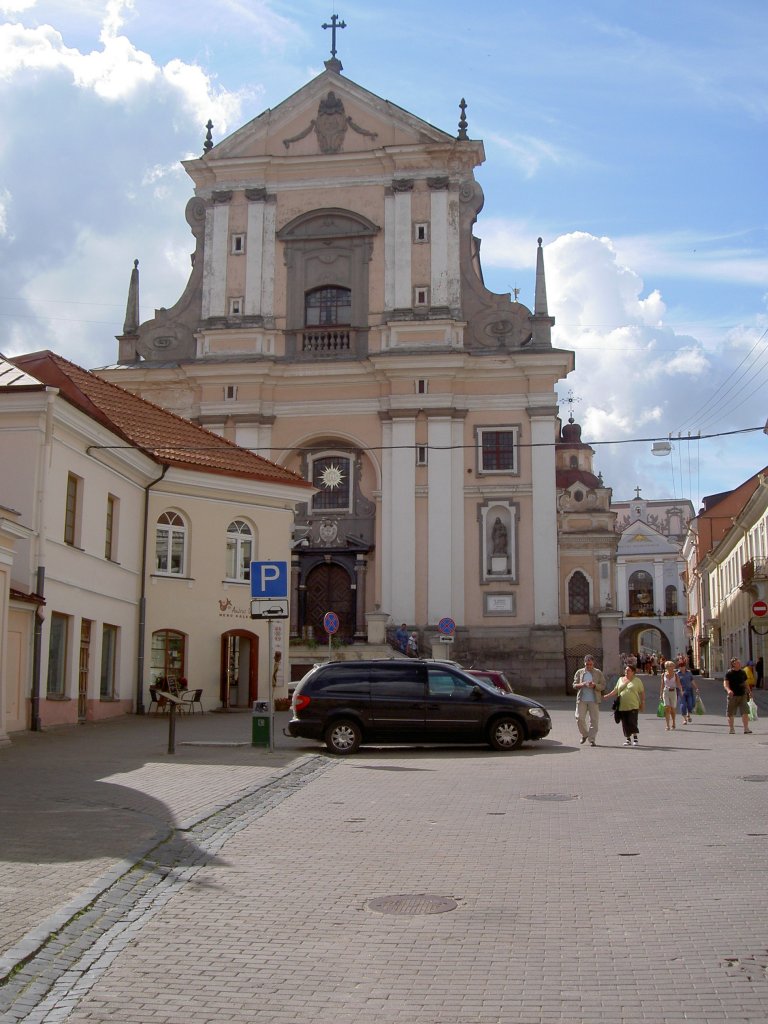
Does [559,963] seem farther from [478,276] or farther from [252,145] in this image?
[252,145]

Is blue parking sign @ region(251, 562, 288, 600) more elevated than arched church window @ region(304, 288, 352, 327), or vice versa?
arched church window @ region(304, 288, 352, 327)

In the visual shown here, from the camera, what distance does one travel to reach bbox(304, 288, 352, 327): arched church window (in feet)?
145

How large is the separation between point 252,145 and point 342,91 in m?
3.90

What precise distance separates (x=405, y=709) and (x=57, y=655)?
7.25m

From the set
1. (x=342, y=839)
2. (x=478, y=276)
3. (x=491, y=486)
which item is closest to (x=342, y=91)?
(x=478, y=276)

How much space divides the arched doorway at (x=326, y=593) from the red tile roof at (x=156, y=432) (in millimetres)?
10834

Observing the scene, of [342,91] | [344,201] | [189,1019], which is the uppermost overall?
[342,91]

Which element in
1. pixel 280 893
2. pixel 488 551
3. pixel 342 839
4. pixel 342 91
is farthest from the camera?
pixel 342 91

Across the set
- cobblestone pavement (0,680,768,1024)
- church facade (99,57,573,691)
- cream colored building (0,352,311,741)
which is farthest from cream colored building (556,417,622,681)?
cobblestone pavement (0,680,768,1024)

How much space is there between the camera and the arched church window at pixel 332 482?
4306 cm

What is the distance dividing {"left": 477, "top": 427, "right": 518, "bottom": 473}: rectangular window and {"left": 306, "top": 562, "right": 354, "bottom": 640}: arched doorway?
6171 millimetres

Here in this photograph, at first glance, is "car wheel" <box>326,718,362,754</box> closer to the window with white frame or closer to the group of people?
the group of people

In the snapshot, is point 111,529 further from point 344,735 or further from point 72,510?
point 344,735

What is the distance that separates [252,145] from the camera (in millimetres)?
45312
